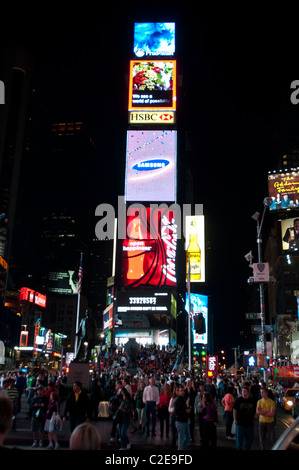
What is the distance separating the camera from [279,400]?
33344mm

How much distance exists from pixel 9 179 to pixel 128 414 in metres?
164

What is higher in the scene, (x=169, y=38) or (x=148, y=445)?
(x=169, y=38)

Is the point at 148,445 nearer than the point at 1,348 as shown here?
Yes

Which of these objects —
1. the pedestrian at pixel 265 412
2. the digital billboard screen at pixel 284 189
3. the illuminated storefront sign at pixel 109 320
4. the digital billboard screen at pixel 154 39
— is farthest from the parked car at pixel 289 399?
the digital billboard screen at pixel 154 39

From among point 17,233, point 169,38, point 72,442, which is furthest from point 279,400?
point 17,233

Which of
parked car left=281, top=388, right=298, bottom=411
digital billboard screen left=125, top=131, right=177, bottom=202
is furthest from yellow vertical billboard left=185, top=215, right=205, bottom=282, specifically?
parked car left=281, top=388, right=298, bottom=411

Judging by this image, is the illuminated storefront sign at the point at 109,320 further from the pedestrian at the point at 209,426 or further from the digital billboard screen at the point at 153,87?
the pedestrian at the point at 209,426

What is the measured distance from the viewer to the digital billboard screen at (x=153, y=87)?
97250mm

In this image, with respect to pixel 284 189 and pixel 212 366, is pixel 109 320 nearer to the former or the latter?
pixel 284 189

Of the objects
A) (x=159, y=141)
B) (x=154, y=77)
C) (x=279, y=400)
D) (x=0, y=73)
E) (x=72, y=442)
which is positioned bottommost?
(x=279, y=400)

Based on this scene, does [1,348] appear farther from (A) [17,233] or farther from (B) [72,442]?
(A) [17,233]

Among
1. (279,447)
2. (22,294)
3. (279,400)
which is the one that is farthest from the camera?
(22,294)

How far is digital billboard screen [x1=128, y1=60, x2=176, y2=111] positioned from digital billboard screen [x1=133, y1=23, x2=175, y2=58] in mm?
4092

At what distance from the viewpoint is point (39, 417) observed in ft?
43.6
